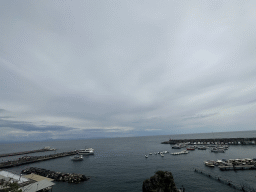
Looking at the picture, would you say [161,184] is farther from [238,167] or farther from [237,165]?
[237,165]

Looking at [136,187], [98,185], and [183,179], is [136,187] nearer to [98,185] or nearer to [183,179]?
[98,185]

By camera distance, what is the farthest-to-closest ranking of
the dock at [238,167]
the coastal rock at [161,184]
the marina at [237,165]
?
the marina at [237,165] → the dock at [238,167] → the coastal rock at [161,184]

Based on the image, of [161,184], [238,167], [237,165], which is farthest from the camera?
[237,165]

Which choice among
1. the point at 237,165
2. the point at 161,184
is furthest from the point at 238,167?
the point at 161,184

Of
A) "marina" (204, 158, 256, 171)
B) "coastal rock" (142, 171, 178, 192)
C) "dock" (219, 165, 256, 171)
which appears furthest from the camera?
"marina" (204, 158, 256, 171)

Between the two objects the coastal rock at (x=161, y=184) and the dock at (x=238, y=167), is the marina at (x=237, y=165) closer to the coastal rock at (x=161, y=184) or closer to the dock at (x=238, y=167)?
the dock at (x=238, y=167)

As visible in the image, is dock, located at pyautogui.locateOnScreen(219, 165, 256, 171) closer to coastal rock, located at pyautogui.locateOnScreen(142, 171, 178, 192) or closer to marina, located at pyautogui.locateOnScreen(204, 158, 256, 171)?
marina, located at pyautogui.locateOnScreen(204, 158, 256, 171)

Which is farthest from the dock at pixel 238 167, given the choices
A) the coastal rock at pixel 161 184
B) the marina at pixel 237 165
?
the coastal rock at pixel 161 184

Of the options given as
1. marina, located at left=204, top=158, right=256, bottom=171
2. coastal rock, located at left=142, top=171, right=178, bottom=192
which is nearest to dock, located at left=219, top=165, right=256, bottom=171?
marina, located at left=204, top=158, right=256, bottom=171

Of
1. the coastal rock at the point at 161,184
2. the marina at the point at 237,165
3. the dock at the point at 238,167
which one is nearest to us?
the coastal rock at the point at 161,184

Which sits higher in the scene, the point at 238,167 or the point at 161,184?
the point at 161,184

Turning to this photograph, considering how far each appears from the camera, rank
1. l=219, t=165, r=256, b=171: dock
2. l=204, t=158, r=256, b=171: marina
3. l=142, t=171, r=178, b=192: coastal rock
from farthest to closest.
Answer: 1. l=204, t=158, r=256, b=171: marina
2. l=219, t=165, r=256, b=171: dock
3. l=142, t=171, r=178, b=192: coastal rock

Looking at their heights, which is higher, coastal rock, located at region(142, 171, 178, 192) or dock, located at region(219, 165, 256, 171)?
coastal rock, located at region(142, 171, 178, 192)
